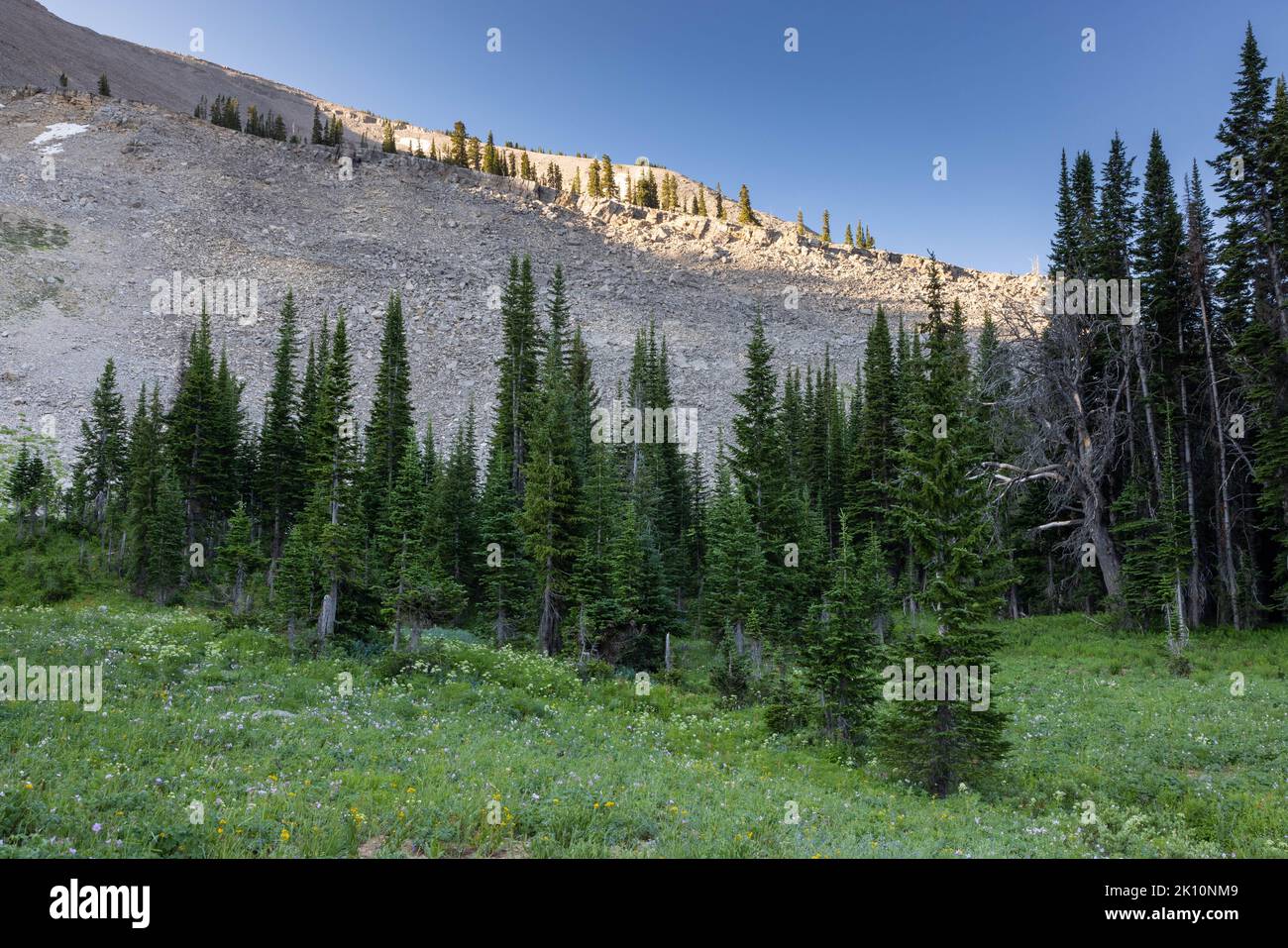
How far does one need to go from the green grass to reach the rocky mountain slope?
64556mm

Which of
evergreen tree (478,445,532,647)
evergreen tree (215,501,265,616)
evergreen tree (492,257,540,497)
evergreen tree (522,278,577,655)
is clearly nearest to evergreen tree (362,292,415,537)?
evergreen tree (492,257,540,497)

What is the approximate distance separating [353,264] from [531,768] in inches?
4573

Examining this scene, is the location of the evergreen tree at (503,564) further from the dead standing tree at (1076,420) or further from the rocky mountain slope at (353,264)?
the rocky mountain slope at (353,264)

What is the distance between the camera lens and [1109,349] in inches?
1462

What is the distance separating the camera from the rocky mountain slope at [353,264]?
274ft

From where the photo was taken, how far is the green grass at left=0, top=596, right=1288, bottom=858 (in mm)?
8500

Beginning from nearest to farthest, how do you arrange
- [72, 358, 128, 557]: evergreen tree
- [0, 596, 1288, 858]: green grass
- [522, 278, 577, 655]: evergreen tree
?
1. [0, 596, 1288, 858]: green grass
2. [522, 278, 577, 655]: evergreen tree
3. [72, 358, 128, 557]: evergreen tree

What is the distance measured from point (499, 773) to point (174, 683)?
10.5 meters

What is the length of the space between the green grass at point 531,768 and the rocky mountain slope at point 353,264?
212 ft

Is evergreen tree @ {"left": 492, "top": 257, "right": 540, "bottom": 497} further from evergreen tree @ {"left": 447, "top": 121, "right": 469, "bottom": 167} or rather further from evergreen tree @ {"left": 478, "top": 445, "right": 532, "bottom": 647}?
evergreen tree @ {"left": 447, "top": 121, "right": 469, "bottom": 167}

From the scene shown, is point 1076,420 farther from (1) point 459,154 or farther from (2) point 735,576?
(1) point 459,154

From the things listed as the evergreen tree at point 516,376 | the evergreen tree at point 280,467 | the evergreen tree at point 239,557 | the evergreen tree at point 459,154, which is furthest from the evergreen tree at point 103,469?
the evergreen tree at point 459,154

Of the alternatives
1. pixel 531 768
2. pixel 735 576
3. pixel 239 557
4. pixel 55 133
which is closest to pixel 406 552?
pixel 239 557
